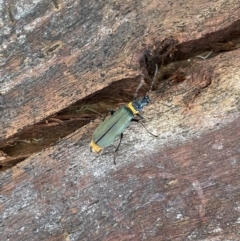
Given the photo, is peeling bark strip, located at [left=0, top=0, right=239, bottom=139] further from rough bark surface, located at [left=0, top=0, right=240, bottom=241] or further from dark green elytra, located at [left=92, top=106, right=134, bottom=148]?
dark green elytra, located at [left=92, top=106, right=134, bottom=148]

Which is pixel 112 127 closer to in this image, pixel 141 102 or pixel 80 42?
pixel 141 102

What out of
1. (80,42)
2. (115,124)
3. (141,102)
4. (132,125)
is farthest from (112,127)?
(80,42)

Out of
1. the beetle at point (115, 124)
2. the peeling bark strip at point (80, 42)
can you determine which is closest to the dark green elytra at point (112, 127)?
the beetle at point (115, 124)

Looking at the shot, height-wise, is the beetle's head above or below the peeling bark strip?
below

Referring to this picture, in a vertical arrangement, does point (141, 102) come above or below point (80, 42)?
below

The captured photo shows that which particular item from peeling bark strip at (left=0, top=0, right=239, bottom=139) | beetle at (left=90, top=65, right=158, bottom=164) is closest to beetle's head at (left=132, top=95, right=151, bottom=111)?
beetle at (left=90, top=65, right=158, bottom=164)

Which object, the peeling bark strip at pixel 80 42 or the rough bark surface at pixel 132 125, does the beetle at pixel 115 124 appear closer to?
the rough bark surface at pixel 132 125

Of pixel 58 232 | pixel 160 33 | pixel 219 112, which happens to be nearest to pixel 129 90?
pixel 160 33
